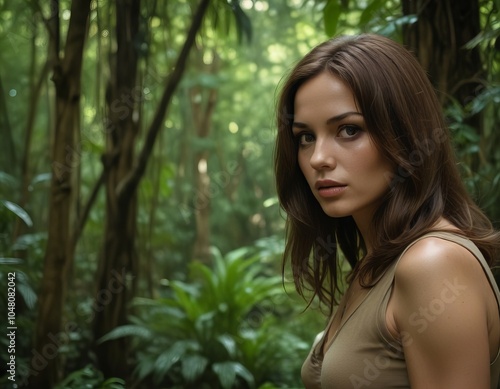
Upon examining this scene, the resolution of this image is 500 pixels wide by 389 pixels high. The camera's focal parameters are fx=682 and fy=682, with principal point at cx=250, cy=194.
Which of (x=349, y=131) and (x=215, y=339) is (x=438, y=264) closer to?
(x=349, y=131)

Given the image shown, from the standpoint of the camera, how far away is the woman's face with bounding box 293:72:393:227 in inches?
53.1

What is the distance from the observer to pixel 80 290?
5219 millimetres

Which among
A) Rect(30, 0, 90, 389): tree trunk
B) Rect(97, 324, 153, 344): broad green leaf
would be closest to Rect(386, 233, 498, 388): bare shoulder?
Rect(30, 0, 90, 389): tree trunk

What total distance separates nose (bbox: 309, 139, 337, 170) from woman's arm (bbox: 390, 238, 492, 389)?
0.27m

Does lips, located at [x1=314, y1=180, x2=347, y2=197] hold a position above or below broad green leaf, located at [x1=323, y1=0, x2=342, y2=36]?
below

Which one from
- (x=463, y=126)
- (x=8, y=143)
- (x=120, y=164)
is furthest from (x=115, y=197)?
(x=463, y=126)

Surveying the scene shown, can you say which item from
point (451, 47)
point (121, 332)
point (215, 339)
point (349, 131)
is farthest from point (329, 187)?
point (215, 339)

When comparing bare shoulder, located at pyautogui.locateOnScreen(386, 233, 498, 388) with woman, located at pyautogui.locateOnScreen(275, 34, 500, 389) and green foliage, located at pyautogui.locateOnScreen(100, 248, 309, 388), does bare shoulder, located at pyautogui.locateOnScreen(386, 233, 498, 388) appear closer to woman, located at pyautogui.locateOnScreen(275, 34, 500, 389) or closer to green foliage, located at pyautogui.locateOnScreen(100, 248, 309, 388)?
woman, located at pyautogui.locateOnScreen(275, 34, 500, 389)

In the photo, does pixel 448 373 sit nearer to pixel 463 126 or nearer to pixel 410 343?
pixel 410 343

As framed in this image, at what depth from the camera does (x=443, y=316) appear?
43.7 inches

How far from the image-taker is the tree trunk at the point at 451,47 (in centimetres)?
241

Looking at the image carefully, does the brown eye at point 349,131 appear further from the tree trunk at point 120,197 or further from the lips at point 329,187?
the tree trunk at point 120,197

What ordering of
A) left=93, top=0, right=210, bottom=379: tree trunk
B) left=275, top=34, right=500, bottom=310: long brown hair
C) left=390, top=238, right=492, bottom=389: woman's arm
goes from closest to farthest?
1. left=390, top=238, right=492, bottom=389: woman's arm
2. left=275, top=34, right=500, bottom=310: long brown hair
3. left=93, top=0, right=210, bottom=379: tree trunk

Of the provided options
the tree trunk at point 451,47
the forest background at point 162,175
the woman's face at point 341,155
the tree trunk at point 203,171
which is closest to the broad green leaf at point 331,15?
the forest background at point 162,175
